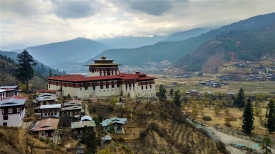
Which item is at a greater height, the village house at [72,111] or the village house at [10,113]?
the village house at [10,113]

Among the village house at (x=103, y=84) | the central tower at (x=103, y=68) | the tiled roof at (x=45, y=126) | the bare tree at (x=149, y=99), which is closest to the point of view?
the tiled roof at (x=45, y=126)

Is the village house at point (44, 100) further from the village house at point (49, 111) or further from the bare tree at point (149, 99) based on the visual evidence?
the bare tree at point (149, 99)

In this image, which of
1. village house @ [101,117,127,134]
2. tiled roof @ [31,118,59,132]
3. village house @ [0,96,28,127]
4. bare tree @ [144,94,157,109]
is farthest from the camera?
bare tree @ [144,94,157,109]

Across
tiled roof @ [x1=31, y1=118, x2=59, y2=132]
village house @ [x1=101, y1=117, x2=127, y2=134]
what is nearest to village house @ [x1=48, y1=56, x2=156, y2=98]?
village house @ [x1=101, y1=117, x2=127, y2=134]

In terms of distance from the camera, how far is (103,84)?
2307 inches

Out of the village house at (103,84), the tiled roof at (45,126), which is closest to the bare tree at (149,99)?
the village house at (103,84)

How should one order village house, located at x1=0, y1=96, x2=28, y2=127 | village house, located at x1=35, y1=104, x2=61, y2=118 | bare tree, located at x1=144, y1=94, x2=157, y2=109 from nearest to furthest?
village house, located at x1=0, y1=96, x2=28, y2=127 → village house, located at x1=35, y1=104, x2=61, y2=118 → bare tree, located at x1=144, y1=94, x2=157, y2=109

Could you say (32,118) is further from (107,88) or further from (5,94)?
(107,88)

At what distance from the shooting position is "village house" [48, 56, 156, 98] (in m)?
56.2

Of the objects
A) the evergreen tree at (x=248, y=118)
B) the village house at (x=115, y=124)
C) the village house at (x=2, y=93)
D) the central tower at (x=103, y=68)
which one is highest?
the central tower at (x=103, y=68)

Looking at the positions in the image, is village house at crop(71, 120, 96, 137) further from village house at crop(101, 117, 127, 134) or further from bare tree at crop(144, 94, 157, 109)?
bare tree at crop(144, 94, 157, 109)

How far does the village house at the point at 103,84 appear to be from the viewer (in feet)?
184

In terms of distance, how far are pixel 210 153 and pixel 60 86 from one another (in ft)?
119

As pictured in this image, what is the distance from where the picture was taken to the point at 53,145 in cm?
3188
